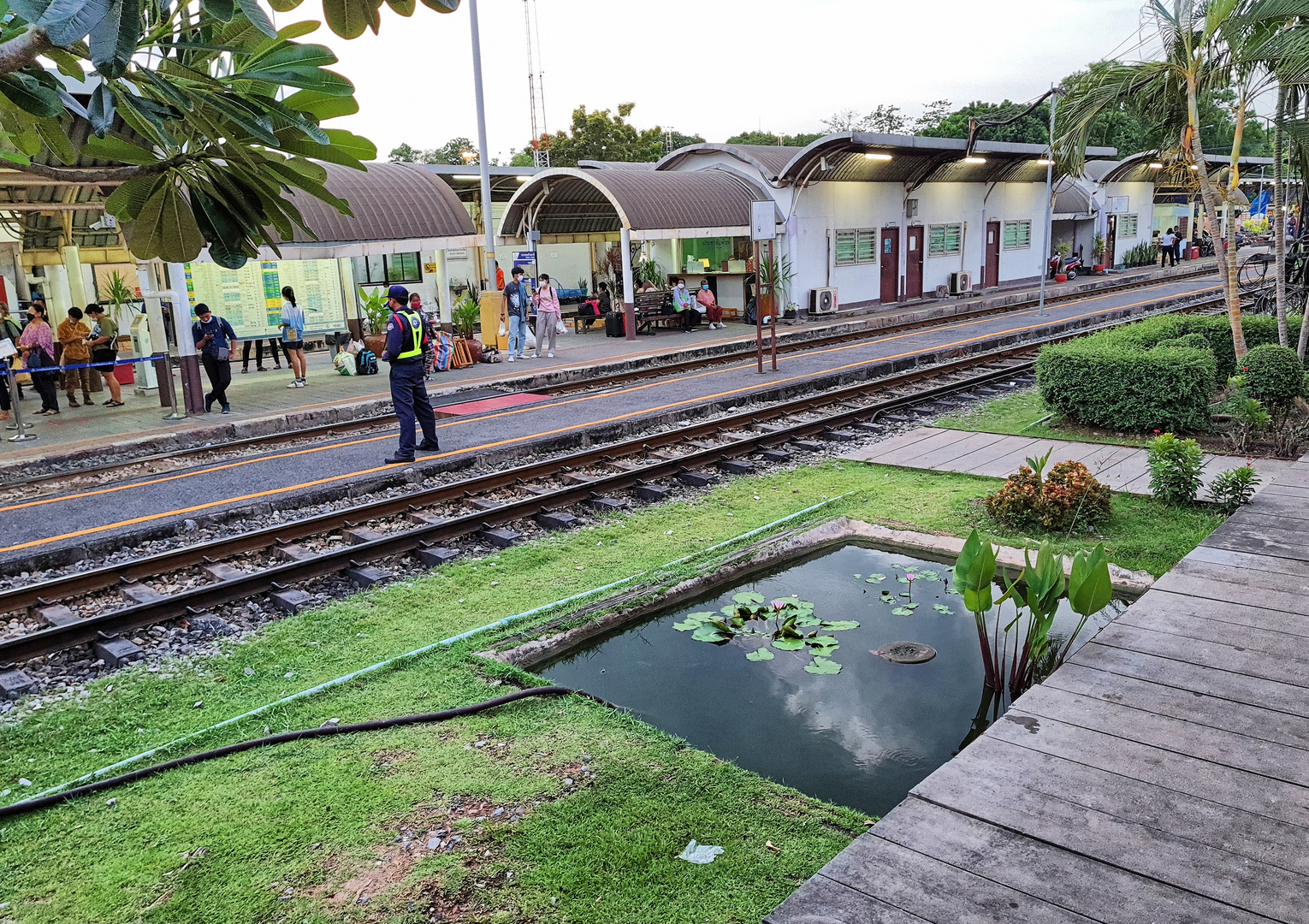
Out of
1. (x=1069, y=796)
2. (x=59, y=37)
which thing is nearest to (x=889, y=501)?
(x=1069, y=796)

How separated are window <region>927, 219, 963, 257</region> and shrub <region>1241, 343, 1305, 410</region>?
20638mm

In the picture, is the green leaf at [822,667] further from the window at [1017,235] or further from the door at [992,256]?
the window at [1017,235]

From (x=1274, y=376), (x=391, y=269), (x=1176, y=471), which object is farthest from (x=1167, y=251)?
(x=1176, y=471)

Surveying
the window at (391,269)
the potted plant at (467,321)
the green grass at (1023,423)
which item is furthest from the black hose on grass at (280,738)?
the window at (391,269)

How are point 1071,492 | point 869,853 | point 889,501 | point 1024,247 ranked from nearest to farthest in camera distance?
point 869,853 < point 1071,492 < point 889,501 < point 1024,247

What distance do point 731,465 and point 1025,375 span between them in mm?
7787

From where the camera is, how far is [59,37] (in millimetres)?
1656

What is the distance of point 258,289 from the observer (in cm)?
2108

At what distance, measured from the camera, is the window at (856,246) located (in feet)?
90.7

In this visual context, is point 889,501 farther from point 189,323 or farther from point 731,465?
point 189,323

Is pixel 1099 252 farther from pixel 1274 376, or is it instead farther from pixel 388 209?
pixel 1274 376

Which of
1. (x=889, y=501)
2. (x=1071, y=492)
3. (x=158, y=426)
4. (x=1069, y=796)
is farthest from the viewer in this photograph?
(x=158, y=426)

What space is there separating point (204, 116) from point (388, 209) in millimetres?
17719

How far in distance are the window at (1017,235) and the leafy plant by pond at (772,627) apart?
30421 mm
